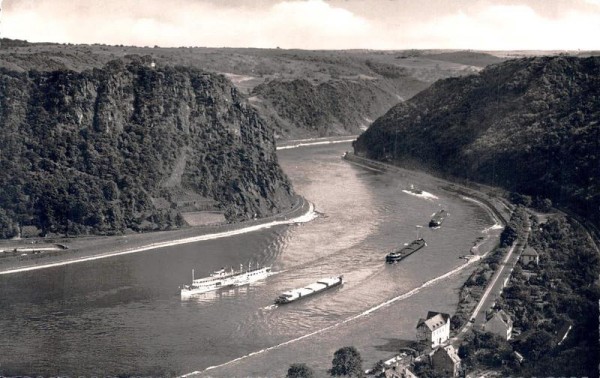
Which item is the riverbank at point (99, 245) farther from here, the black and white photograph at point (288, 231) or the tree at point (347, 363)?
the tree at point (347, 363)

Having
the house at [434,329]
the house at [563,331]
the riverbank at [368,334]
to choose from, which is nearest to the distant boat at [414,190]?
the riverbank at [368,334]

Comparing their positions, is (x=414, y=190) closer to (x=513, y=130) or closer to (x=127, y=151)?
(x=513, y=130)

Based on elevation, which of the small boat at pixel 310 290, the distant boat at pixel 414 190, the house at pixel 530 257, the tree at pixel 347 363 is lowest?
the distant boat at pixel 414 190

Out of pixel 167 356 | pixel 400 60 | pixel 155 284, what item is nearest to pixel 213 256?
pixel 155 284

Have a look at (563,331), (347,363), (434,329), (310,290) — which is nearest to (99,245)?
(310,290)

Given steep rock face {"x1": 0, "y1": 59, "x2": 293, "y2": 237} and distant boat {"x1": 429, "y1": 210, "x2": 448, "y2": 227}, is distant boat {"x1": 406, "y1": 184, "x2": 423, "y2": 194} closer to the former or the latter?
distant boat {"x1": 429, "y1": 210, "x2": 448, "y2": 227}

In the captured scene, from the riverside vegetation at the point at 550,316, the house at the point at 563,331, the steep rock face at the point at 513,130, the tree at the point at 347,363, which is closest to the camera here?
the riverside vegetation at the point at 550,316

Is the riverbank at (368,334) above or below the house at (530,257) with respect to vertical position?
below
